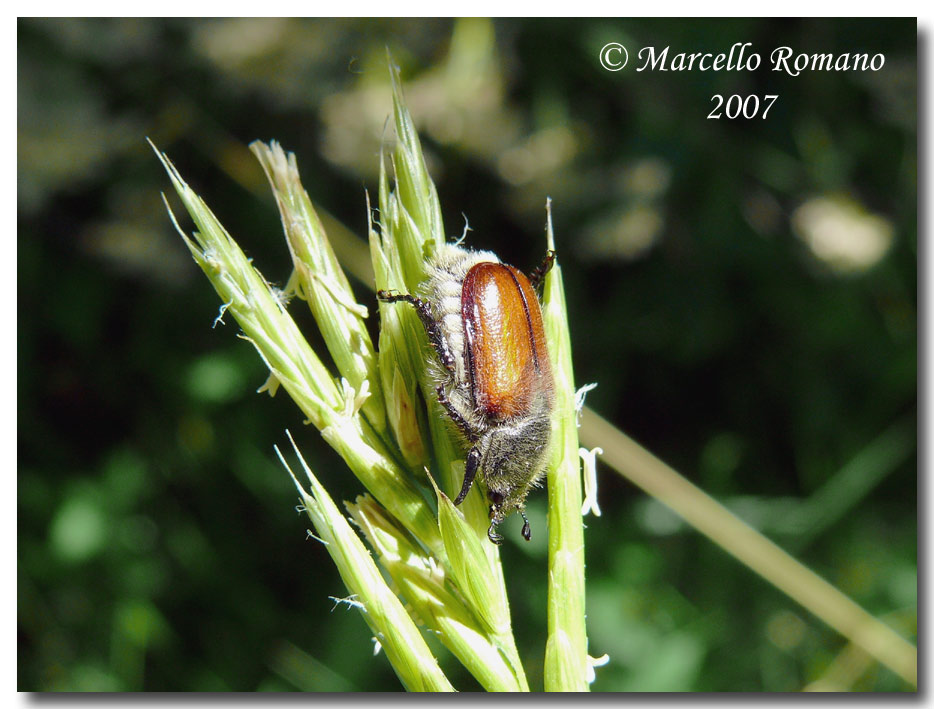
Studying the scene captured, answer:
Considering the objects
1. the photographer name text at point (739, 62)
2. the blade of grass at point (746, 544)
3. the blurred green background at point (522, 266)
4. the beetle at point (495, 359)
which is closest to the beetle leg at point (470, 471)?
the beetle at point (495, 359)

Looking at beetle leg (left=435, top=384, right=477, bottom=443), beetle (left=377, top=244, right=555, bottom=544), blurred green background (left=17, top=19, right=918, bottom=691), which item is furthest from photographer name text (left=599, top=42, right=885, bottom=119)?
beetle leg (left=435, top=384, right=477, bottom=443)

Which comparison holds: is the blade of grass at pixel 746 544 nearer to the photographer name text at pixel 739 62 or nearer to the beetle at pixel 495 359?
the beetle at pixel 495 359

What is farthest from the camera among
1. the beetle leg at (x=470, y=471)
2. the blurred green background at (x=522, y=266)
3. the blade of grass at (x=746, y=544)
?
the blurred green background at (x=522, y=266)

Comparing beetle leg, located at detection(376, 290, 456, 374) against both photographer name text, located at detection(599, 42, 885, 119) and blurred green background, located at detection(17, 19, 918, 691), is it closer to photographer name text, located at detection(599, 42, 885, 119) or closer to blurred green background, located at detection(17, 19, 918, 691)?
blurred green background, located at detection(17, 19, 918, 691)

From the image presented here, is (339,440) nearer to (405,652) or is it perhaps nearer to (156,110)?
(405,652)
